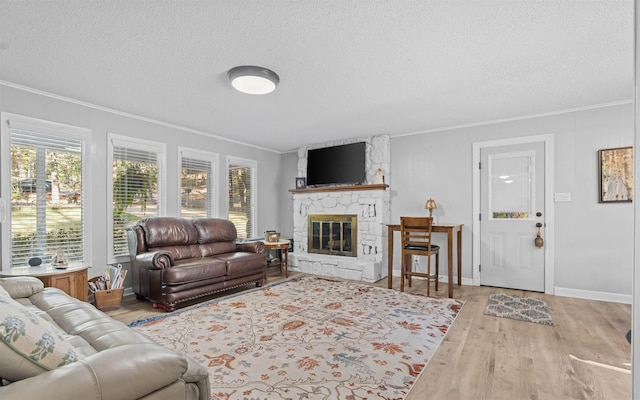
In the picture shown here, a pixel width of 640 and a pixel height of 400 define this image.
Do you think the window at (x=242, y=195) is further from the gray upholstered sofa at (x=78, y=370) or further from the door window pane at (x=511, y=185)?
the gray upholstered sofa at (x=78, y=370)

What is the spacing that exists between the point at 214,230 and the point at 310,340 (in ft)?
8.67

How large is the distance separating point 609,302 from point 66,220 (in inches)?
253

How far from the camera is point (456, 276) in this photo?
4.86 metres

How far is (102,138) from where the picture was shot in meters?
4.00

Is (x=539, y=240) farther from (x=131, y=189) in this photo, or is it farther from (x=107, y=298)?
(x=131, y=189)

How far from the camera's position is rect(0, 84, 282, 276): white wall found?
3.41 meters

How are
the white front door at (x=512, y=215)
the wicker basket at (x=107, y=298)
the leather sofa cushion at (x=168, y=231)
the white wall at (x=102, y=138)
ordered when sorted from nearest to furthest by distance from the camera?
the white wall at (x=102, y=138) → the wicker basket at (x=107, y=298) → the leather sofa cushion at (x=168, y=231) → the white front door at (x=512, y=215)

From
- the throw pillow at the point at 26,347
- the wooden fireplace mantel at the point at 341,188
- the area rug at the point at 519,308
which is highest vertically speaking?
the wooden fireplace mantel at the point at 341,188

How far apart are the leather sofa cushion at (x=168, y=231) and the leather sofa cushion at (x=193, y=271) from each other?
0.41m

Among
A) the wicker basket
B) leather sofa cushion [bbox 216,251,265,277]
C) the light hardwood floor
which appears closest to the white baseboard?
the light hardwood floor

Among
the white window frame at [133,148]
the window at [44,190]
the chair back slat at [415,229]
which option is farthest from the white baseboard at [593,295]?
the window at [44,190]

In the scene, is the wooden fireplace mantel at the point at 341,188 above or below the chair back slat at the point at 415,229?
above

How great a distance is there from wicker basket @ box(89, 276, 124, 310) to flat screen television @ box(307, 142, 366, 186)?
3.52 m

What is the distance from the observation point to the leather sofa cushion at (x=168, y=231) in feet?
13.2
